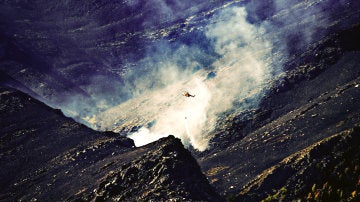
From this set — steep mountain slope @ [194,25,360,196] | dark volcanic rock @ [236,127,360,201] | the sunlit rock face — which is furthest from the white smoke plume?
dark volcanic rock @ [236,127,360,201]

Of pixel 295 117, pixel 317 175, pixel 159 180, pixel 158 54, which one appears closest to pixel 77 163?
pixel 159 180

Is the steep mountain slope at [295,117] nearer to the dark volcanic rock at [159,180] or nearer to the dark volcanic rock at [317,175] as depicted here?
the dark volcanic rock at [317,175]

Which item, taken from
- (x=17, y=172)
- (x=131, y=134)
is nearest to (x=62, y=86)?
(x=131, y=134)

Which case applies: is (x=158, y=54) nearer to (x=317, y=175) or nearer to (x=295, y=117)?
(x=295, y=117)

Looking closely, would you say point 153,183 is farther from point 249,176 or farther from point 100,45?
point 100,45

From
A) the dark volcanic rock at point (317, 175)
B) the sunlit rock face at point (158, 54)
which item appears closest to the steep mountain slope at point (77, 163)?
the dark volcanic rock at point (317, 175)

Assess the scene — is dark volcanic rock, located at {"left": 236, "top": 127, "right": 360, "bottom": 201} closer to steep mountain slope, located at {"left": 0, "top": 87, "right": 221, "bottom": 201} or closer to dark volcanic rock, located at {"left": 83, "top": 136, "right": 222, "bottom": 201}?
dark volcanic rock, located at {"left": 83, "top": 136, "right": 222, "bottom": 201}
